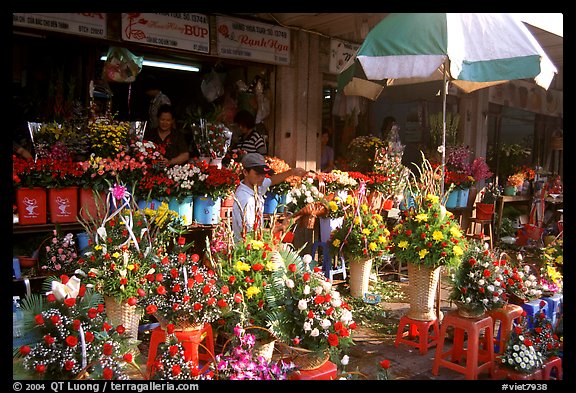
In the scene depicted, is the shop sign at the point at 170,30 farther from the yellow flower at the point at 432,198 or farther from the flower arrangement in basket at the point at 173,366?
the flower arrangement in basket at the point at 173,366

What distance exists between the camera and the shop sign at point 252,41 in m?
6.68

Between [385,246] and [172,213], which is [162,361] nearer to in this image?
[172,213]

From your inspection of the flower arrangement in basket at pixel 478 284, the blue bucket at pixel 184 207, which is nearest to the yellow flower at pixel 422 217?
the flower arrangement in basket at pixel 478 284

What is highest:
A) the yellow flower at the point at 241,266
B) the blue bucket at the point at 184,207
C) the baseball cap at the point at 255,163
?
the baseball cap at the point at 255,163

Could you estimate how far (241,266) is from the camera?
11.3 feet

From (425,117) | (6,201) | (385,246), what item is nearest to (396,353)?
(385,246)

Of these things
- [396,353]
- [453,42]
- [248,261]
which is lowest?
[396,353]

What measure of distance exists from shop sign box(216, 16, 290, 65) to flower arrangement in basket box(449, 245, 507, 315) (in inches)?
168

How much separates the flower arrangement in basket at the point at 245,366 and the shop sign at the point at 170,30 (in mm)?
4329

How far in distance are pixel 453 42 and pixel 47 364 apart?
12.6 ft

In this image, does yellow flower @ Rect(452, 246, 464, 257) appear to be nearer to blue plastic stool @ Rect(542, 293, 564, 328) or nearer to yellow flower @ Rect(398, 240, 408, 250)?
yellow flower @ Rect(398, 240, 408, 250)

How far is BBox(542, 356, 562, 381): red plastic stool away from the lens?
3.61 metres

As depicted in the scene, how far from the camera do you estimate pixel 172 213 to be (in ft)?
16.1

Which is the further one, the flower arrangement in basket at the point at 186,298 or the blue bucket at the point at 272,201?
the blue bucket at the point at 272,201
